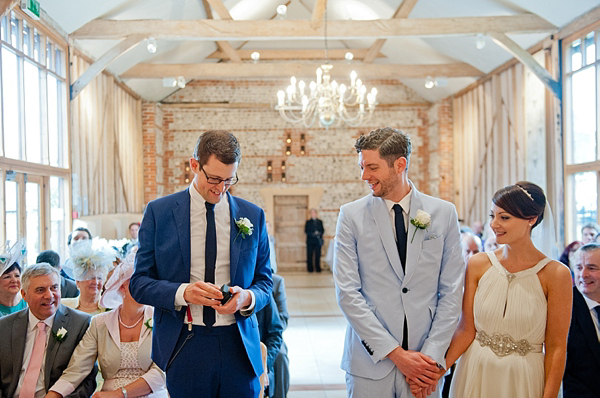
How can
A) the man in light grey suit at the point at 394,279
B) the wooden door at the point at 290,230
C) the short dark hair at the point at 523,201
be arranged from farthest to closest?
the wooden door at the point at 290,230 → the short dark hair at the point at 523,201 → the man in light grey suit at the point at 394,279

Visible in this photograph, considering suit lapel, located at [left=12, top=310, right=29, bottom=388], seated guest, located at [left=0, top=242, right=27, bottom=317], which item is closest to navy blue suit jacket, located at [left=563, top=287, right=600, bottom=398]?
suit lapel, located at [left=12, top=310, right=29, bottom=388]

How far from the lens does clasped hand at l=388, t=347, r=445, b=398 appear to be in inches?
85.9

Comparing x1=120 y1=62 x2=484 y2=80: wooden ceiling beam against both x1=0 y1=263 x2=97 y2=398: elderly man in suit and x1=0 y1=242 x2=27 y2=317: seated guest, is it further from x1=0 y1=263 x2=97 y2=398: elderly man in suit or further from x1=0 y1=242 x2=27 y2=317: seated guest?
x1=0 y1=263 x2=97 y2=398: elderly man in suit

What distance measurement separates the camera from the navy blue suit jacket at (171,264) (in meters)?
2.14

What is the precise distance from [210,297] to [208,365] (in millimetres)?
293

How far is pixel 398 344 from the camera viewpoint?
2227 millimetres

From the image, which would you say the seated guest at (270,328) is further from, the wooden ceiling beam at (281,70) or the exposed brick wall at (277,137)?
the exposed brick wall at (277,137)

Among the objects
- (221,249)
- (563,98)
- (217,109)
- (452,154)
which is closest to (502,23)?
(563,98)

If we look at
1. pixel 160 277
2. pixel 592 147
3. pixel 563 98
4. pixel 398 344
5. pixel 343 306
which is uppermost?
pixel 563 98

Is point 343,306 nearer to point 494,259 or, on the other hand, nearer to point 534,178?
point 494,259

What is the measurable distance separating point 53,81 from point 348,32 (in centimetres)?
422

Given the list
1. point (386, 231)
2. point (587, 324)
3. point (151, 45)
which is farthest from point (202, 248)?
point (151, 45)

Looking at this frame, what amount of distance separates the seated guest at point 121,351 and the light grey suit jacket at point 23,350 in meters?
0.06

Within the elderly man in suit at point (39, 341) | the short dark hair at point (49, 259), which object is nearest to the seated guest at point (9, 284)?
the elderly man in suit at point (39, 341)
